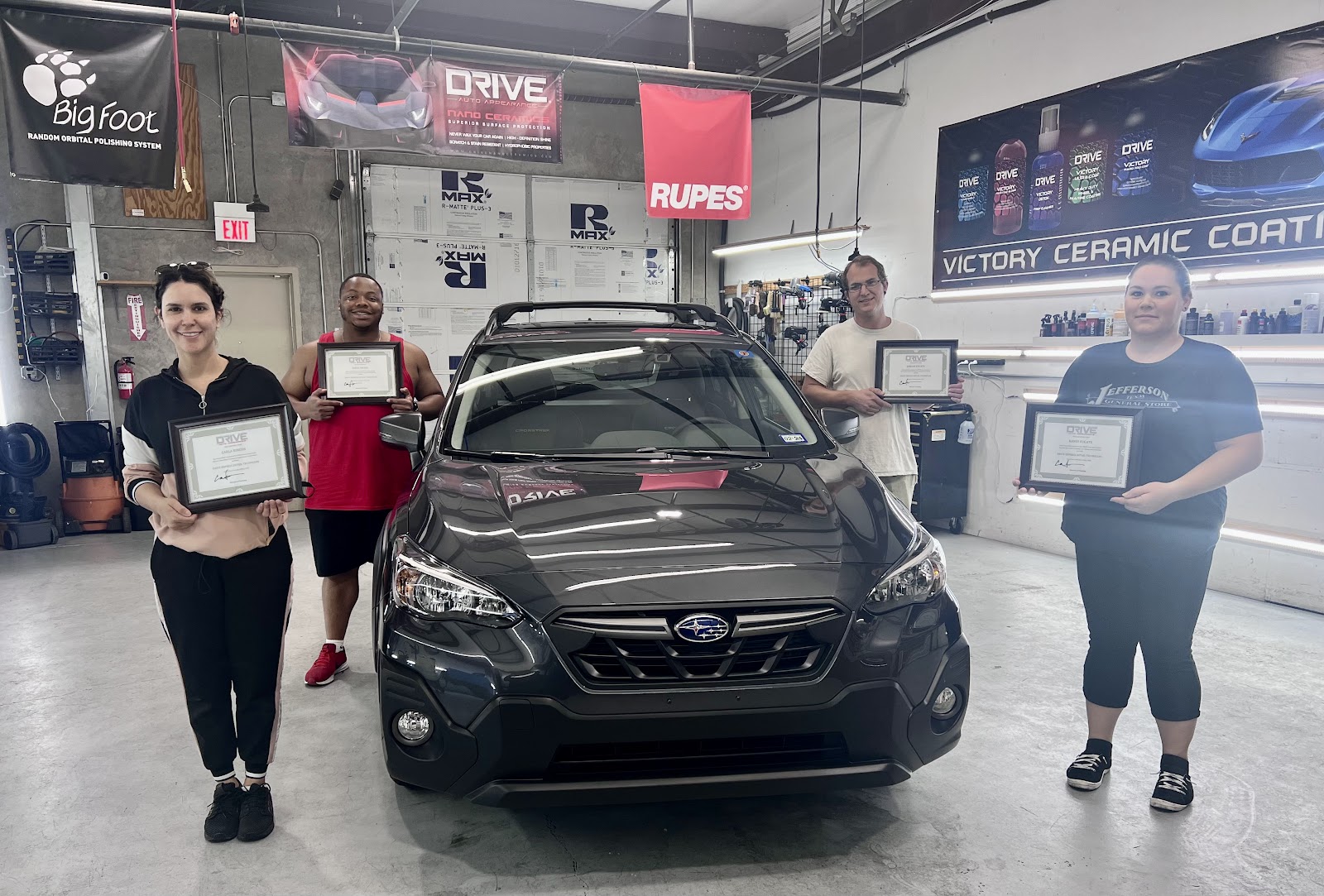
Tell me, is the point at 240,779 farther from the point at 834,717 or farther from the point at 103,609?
the point at 103,609

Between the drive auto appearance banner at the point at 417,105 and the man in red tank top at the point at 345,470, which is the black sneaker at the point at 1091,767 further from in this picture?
the drive auto appearance banner at the point at 417,105

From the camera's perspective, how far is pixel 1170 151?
193 inches

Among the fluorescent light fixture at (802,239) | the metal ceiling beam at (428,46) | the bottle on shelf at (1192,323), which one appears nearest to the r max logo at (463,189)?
the fluorescent light fixture at (802,239)

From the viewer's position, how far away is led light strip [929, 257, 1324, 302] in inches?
170

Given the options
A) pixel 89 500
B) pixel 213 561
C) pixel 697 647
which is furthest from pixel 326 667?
pixel 89 500

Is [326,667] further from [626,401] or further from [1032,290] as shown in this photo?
[1032,290]

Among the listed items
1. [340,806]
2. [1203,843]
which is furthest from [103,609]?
[1203,843]

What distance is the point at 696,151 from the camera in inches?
235

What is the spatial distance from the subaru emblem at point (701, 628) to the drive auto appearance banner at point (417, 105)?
4.47 meters

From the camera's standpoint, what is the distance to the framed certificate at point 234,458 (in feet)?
6.69

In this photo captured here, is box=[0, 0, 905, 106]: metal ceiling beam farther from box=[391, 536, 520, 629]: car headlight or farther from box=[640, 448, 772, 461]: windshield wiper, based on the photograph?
box=[391, 536, 520, 629]: car headlight

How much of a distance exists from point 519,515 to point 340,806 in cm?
110

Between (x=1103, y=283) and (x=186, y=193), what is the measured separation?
7.26 metres

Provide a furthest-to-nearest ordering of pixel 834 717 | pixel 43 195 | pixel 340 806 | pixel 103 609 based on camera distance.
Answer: pixel 43 195 → pixel 103 609 → pixel 340 806 → pixel 834 717
